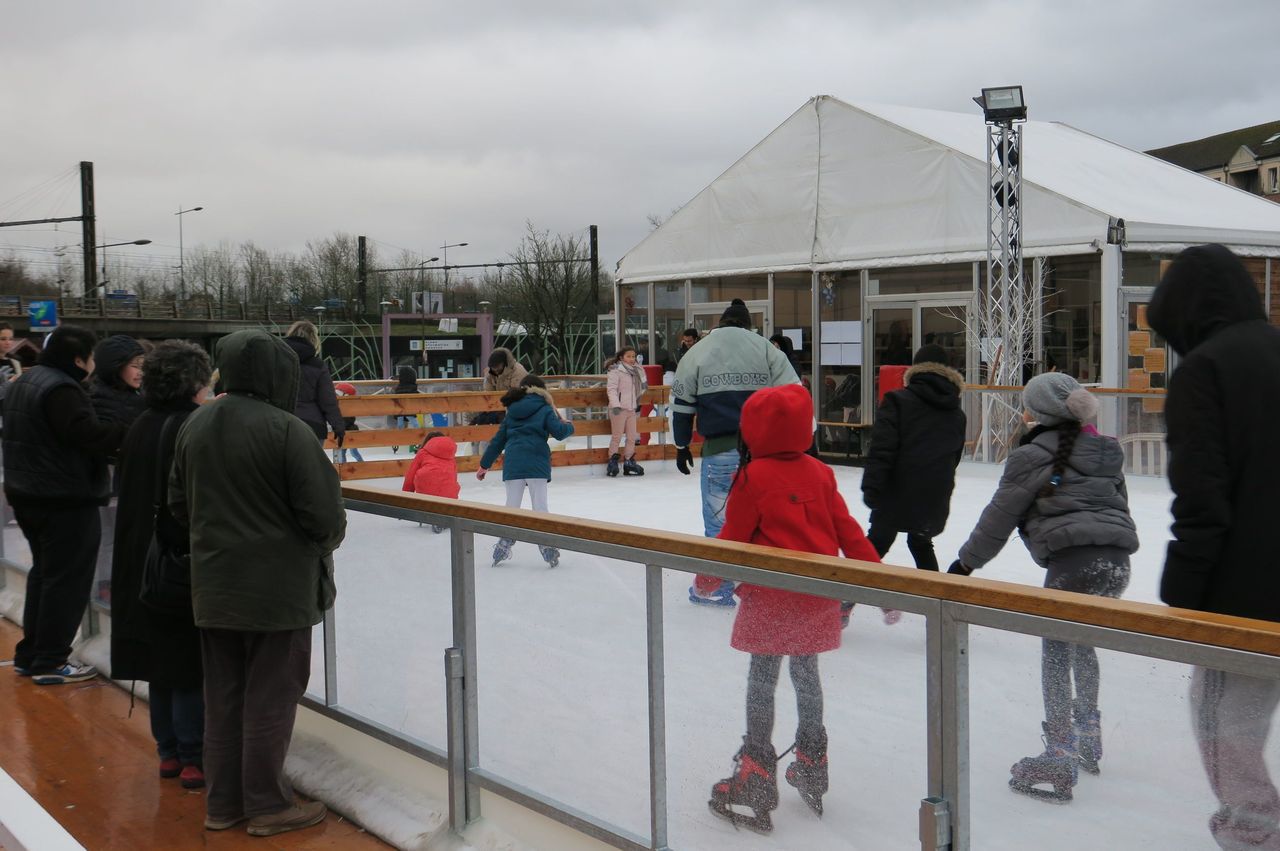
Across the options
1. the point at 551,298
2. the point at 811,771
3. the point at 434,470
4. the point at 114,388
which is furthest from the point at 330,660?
the point at 551,298

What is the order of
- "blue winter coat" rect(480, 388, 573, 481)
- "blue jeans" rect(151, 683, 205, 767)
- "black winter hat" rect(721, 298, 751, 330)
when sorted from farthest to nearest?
"blue winter coat" rect(480, 388, 573, 481) → "black winter hat" rect(721, 298, 751, 330) → "blue jeans" rect(151, 683, 205, 767)

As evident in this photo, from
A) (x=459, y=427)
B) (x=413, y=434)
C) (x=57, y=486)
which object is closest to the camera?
(x=57, y=486)

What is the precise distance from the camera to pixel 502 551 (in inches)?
141

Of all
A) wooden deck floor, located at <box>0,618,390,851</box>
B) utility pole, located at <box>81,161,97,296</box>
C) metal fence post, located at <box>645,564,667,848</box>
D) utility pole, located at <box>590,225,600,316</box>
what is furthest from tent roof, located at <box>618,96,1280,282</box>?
utility pole, located at <box>81,161,97,296</box>

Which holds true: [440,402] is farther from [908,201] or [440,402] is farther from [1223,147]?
[1223,147]

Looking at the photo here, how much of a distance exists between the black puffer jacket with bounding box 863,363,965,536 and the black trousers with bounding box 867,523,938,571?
0.05m

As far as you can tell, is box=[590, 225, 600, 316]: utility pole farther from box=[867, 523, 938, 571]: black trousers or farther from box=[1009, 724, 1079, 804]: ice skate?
box=[1009, 724, 1079, 804]: ice skate

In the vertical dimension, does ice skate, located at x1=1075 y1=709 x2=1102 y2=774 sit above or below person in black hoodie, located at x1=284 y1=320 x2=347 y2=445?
below

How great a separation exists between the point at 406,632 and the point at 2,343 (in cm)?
548

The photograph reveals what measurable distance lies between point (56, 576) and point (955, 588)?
484 cm

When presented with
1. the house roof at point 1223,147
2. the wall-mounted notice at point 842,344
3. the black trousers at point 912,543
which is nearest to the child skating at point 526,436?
the black trousers at point 912,543

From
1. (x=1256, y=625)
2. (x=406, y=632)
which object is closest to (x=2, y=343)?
(x=406, y=632)

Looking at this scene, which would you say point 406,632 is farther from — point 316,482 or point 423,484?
point 423,484

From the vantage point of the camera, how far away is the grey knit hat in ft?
13.1
